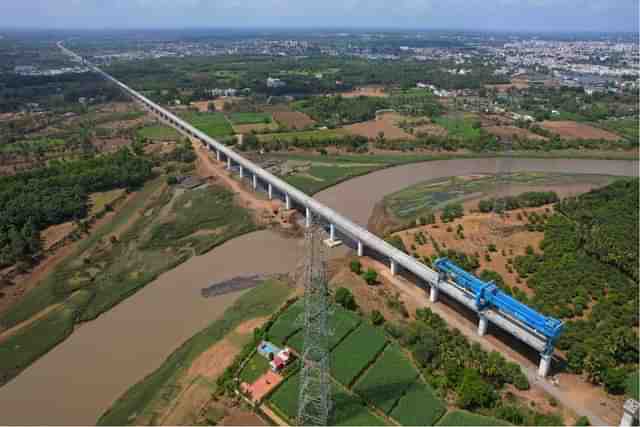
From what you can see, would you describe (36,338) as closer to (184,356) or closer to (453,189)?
(184,356)

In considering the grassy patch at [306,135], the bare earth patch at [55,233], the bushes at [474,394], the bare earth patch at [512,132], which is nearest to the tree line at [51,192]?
the bare earth patch at [55,233]

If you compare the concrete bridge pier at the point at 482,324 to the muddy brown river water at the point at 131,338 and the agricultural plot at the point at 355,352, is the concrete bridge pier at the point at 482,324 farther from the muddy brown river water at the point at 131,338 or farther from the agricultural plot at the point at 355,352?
the muddy brown river water at the point at 131,338

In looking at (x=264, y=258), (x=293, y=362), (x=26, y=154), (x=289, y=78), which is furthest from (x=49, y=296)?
(x=289, y=78)

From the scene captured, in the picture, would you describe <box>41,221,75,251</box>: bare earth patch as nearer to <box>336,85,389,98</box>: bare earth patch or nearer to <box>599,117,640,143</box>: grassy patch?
<box>336,85,389,98</box>: bare earth patch

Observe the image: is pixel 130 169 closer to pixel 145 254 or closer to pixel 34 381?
pixel 145 254

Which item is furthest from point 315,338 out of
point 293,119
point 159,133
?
point 293,119

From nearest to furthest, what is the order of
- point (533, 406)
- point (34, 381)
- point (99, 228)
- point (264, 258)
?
1. point (533, 406)
2. point (34, 381)
3. point (264, 258)
4. point (99, 228)
